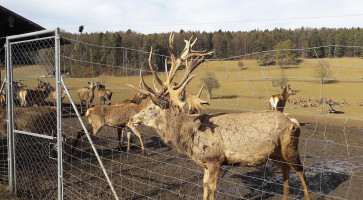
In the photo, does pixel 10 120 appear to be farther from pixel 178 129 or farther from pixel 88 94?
pixel 88 94

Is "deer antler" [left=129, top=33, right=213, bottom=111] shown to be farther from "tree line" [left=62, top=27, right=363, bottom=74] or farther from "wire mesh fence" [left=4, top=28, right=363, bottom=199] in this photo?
"tree line" [left=62, top=27, right=363, bottom=74]

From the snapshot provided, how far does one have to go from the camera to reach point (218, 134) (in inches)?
208

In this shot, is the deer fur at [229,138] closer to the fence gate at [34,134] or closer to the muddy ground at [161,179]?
the muddy ground at [161,179]

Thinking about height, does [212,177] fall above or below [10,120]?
below

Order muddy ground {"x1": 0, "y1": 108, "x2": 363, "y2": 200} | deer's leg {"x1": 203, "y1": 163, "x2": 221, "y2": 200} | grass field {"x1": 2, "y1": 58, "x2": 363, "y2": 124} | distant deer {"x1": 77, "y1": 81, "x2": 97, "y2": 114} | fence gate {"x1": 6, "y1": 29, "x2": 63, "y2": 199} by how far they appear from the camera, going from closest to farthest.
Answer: grass field {"x1": 2, "y1": 58, "x2": 363, "y2": 124}, fence gate {"x1": 6, "y1": 29, "x2": 63, "y2": 199}, deer's leg {"x1": 203, "y1": 163, "x2": 221, "y2": 200}, muddy ground {"x1": 0, "y1": 108, "x2": 363, "y2": 200}, distant deer {"x1": 77, "y1": 81, "x2": 97, "y2": 114}

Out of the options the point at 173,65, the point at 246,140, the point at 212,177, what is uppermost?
the point at 173,65

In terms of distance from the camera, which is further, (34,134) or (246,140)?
(246,140)

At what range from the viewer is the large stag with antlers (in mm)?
5168

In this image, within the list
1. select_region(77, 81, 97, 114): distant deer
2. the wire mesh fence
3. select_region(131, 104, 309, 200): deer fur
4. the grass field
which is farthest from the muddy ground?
select_region(77, 81, 97, 114): distant deer

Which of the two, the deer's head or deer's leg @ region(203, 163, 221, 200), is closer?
deer's leg @ region(203, 163, 221, 200)

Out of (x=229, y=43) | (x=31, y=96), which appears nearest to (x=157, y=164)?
(x=229, y=43)

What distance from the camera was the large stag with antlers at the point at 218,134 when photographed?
17.0ft

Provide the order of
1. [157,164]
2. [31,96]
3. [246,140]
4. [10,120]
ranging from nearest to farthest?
[246,140] → [10,120] → [157,164] → [31,96]

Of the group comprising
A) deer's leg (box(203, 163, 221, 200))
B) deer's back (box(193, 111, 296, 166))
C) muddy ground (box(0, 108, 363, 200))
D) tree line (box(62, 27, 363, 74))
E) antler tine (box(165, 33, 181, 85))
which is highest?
tree line (box(62, 27, 363, 74))
